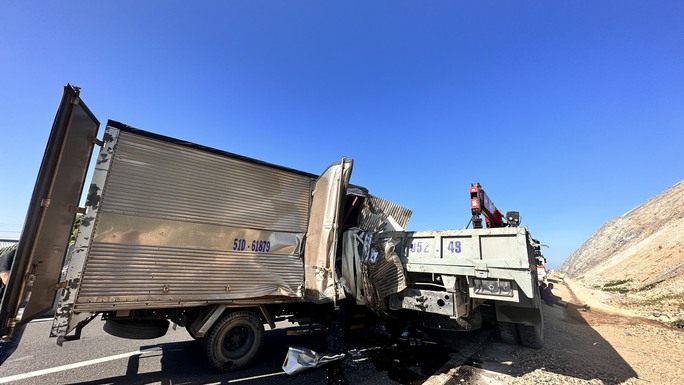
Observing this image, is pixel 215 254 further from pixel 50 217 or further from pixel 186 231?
pixel 50 217

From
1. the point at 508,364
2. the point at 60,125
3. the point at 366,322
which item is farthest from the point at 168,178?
the point at 508,364

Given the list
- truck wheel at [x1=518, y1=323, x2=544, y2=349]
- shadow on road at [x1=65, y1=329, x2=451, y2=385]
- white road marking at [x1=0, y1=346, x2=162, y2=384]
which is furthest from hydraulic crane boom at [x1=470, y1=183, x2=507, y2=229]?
white road marking at [x1=0, y1=346, x2=162, y2=384]

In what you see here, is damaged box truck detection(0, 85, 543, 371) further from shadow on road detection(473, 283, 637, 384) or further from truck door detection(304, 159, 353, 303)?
shadow on road detection(473, 283, 637, 384)

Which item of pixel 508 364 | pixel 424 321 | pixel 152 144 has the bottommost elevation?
pixel 508 364

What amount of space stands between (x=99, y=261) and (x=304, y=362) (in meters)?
3.30

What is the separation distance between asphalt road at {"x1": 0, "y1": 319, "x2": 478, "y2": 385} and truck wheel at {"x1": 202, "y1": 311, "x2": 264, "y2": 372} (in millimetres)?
180

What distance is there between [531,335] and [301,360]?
184 inches

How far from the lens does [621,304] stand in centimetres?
1372

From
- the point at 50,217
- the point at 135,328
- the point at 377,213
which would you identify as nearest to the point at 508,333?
the point at 377,213

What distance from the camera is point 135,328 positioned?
412cm

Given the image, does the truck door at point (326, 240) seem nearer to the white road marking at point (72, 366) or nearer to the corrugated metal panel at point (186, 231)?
the corrugated metal panel at point (186, 231)

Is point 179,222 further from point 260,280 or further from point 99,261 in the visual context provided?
point 260,280

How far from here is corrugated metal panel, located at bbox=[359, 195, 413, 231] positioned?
6301mm

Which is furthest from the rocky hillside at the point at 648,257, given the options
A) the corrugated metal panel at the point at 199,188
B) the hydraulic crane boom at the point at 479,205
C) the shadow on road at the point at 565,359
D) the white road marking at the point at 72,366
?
the white road marking at the point at 72,366
